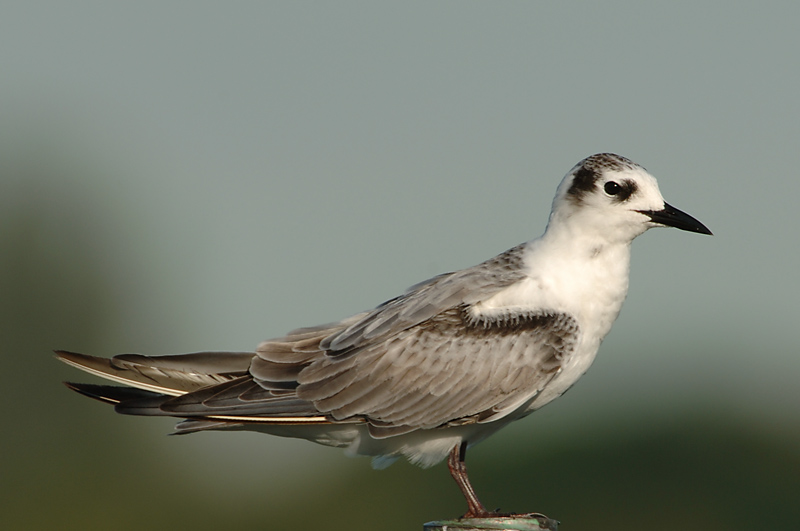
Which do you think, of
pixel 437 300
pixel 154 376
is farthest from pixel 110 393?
pixel 437 300

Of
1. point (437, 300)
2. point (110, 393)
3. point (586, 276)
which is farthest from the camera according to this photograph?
point (437, 300)

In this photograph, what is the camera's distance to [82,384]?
8.36 meters

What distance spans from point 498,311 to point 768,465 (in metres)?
27.6

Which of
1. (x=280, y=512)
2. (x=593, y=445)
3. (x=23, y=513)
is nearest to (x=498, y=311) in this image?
(x=23, y=513)

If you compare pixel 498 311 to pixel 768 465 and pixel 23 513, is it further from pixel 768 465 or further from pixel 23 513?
pixel 768 465

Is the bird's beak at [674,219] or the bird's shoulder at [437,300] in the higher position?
the bird's beak at [674,219]

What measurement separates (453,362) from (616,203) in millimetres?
1737

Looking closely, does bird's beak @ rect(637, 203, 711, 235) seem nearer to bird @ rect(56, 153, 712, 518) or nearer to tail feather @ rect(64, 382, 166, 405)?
bird @ rect(56, 153, 712, 518)

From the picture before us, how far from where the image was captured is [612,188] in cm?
869

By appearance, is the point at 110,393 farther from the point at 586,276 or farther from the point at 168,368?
the point at 586,276

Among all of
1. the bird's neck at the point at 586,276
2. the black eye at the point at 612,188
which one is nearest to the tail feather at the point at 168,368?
the bird's neck at the point at 586,276

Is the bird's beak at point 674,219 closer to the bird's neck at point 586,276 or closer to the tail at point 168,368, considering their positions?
the bird's neck at point 586,276

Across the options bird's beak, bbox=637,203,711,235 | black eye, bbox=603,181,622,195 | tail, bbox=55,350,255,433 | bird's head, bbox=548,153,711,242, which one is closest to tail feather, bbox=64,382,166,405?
tail, bbox=55,350,255,433

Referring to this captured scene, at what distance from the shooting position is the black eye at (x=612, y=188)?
8.67 m
